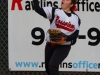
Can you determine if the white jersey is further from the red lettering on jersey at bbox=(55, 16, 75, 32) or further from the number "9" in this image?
the number "9"

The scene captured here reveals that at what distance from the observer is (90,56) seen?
5871 mm

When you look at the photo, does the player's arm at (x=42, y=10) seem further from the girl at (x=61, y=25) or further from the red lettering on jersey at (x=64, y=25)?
the red lettering on jersey at (x=64, y=25)

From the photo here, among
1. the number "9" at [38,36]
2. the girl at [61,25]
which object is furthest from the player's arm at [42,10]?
the number "9" at [38,36]

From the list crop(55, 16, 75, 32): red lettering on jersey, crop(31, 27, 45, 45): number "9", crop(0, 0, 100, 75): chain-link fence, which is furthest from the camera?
crop(0, 0, 100, 75): chain-link fence

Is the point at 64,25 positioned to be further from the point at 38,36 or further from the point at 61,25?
the point at 38,36

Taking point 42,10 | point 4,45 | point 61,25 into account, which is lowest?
point 4,45

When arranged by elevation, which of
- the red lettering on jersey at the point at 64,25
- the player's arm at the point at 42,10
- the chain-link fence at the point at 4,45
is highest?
the player's arm at the point at 42,10

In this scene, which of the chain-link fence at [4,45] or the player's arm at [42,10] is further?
the chain-link fence at [4,45]

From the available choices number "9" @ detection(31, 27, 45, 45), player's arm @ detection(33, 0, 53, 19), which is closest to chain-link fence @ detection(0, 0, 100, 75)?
number "9" @ detection(31, 27, 45, 45)

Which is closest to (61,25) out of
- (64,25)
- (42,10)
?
(64,25)

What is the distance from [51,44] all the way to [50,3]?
146 cm

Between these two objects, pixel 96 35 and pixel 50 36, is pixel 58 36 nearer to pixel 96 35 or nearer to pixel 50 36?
pixel 50 36

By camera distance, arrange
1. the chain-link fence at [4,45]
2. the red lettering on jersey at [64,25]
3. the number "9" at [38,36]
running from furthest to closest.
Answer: the chain-link fence at [4,45] → the number "9" at [38,36] → the red lettering on jersey at [64,25]

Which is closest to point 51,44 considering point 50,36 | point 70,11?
point 50,36
